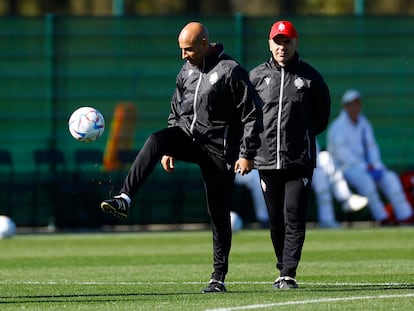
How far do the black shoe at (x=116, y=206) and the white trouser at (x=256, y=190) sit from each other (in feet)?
38.0

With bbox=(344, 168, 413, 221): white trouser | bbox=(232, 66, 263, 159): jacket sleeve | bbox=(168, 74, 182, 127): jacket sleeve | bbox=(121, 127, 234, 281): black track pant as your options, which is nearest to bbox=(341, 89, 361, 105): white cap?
bbox=(344, 168, 413, 221): white trouser

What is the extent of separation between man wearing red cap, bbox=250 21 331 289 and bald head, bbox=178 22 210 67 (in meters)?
0.76

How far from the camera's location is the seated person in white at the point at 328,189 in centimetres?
2150

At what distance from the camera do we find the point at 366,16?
23406 millimetres

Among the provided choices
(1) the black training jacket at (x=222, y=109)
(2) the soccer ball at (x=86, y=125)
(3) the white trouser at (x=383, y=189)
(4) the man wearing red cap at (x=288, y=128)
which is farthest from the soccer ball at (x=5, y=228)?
(1) the black training jacket at (x=222, y=109)

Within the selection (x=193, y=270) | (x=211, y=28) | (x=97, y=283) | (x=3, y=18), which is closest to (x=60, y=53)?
(x=3, y=18)

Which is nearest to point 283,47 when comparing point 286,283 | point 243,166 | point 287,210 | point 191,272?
point 243,166

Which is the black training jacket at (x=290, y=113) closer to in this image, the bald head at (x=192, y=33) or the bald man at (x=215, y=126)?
the bald man at (x=215, y=126)

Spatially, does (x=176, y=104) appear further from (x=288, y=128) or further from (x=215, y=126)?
(x=288, y=128)

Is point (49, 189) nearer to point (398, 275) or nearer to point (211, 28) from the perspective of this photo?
point (211, 28)

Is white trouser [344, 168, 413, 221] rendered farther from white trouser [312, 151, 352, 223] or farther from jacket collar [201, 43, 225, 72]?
jacket collar [201, 43, 225, 72]

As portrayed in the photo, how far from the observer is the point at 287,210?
1081cm

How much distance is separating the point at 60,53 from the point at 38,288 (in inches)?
486

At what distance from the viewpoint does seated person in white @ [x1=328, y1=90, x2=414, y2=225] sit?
843 inches
